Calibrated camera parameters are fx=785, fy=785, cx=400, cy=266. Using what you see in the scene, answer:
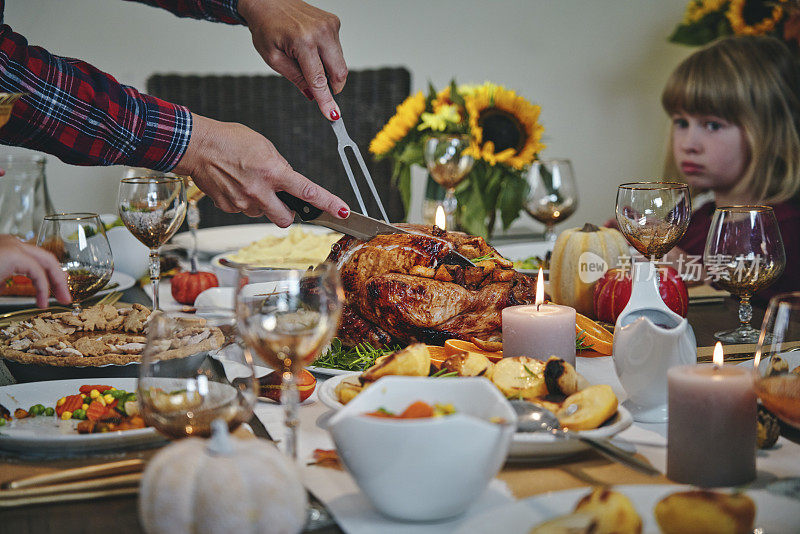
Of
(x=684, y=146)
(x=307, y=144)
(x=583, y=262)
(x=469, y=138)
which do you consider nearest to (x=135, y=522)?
(x=583, y=262)

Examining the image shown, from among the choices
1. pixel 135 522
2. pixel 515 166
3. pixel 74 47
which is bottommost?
pixel 135 522

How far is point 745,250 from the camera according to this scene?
1.25 meters

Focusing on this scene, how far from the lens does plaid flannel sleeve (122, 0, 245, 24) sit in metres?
1.63

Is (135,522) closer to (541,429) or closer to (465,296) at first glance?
(541,429)

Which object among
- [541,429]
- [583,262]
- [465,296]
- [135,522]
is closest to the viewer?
[135,522]

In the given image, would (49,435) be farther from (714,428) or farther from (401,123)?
(401,123)

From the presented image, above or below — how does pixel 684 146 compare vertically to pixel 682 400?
above

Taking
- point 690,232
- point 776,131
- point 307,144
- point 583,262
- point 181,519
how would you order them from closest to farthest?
point 181,519 < point 583,262 < point 776,131 < point 690,232 < point 307,144

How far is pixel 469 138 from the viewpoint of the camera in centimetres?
207

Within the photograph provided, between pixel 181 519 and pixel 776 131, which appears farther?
pixel 776 131

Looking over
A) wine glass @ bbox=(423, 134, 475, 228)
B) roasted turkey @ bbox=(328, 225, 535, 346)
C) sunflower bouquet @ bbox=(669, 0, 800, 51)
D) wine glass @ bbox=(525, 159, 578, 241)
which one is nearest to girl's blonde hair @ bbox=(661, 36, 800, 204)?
sunflower bouquet @ bbox=(669, 0, 800, 51)

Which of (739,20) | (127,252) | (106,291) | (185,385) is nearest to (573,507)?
(185,385)

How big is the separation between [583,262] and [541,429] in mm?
730

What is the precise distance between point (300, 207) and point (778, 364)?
853mm
